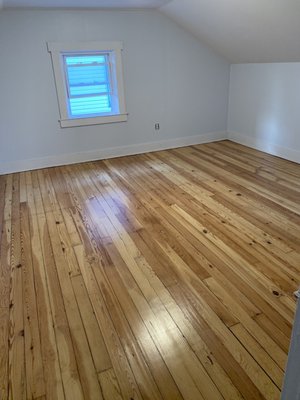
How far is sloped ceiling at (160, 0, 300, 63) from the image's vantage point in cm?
289

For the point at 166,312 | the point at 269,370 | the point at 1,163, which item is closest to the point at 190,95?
the point at 1,163

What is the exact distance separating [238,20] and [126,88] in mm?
1740

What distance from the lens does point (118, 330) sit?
1.60 meters

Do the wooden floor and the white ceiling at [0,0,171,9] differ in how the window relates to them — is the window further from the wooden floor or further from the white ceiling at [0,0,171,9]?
the wooden floor

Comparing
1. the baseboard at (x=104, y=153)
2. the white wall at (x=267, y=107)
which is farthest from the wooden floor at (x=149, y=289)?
the white wall at (x=267, y=107)

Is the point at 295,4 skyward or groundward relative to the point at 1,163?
skyward

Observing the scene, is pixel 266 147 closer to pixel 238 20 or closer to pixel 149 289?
pixel 238 20

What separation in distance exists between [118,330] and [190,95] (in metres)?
4.12

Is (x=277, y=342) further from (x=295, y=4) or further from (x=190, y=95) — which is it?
(x=190, y=95)

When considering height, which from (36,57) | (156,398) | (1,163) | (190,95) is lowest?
(156,398)

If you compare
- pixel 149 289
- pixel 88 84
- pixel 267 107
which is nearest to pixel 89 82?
pixel 88 84

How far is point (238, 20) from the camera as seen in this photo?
3.37m

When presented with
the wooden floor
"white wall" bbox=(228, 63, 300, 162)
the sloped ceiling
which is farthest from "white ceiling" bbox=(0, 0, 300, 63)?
the wooden floor

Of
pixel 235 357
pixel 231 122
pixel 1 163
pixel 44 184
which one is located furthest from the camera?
pixel 231 122
